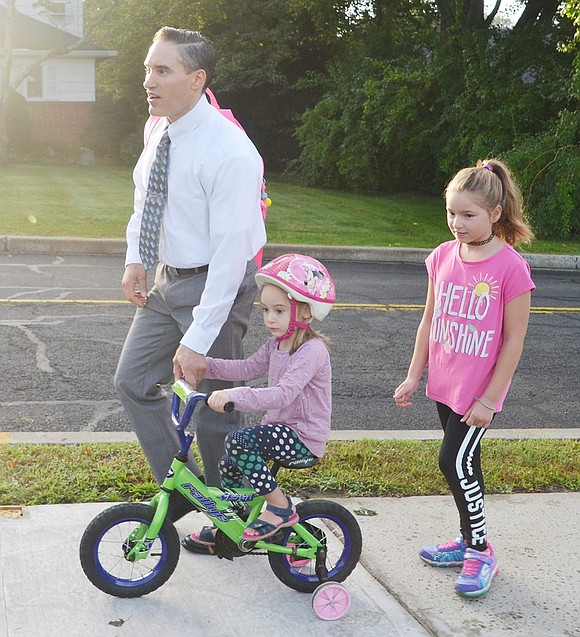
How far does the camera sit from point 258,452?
312cm

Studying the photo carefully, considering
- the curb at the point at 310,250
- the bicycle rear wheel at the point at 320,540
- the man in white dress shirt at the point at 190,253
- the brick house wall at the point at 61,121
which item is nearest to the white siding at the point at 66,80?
the brick house wall at the point at 61,121

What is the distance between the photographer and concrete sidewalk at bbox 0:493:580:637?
10.0 feet

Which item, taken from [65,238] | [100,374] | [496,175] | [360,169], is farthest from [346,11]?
[496,175]

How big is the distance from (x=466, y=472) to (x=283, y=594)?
0.81m

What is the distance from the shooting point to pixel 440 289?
349cm

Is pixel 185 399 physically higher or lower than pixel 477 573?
A: higher

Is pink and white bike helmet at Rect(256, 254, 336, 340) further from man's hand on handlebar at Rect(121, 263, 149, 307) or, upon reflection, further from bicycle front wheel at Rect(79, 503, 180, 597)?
bicycle front wheel at Rect(79, 503, 180, 597)

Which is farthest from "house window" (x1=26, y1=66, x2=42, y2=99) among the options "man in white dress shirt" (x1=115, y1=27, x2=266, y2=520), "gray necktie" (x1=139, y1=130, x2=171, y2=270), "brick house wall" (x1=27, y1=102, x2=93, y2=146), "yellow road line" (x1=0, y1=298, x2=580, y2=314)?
"gray necktie" (x1=139, y1=130, x2=171, y2=270)

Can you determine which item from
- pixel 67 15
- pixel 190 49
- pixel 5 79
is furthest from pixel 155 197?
pixel 67 15

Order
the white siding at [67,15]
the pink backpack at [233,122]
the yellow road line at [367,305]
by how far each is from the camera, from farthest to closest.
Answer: the white siding at [67,15] < the yellow road line at [367,305] < the pink backpack at [233,122]

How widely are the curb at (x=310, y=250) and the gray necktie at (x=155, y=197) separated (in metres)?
9.24

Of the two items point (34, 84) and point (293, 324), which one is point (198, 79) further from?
point (34, 84)

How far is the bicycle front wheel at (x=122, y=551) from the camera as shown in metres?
→ 3.13

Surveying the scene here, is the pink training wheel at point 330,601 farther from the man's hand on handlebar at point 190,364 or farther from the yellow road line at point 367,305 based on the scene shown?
the yellow road line at point 367,305
